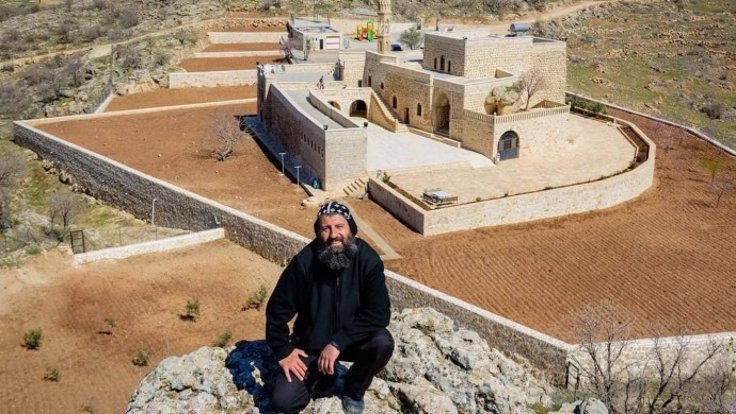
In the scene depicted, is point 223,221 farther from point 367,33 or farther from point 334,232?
point 367,33

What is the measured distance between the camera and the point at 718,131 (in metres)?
39.3

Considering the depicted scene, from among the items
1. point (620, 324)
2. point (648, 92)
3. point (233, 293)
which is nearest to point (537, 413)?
point (620, 324)

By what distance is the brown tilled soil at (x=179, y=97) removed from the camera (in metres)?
42.4

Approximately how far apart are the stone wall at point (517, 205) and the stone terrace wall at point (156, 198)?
4.20m

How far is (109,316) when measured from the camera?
19.2 m

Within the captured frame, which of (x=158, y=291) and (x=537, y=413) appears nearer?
(x=537, y=413)

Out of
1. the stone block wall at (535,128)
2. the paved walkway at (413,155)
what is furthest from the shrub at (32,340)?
the stone block wall at (535,128)

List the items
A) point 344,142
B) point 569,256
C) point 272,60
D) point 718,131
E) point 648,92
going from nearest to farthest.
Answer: point 569,256 → point 344,142 → point 718,131 → point 648,92 → point 272,60

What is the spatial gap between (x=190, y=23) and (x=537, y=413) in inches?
2102

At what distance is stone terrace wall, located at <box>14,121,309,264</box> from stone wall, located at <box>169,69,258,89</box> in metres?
12.7

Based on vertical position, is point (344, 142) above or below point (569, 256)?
above

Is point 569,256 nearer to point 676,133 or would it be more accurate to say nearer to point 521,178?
point 521,178

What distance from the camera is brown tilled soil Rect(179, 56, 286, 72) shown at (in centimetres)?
4931

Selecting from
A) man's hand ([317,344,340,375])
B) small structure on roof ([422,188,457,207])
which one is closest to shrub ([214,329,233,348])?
small structure on roof ([422,188,457,207])
